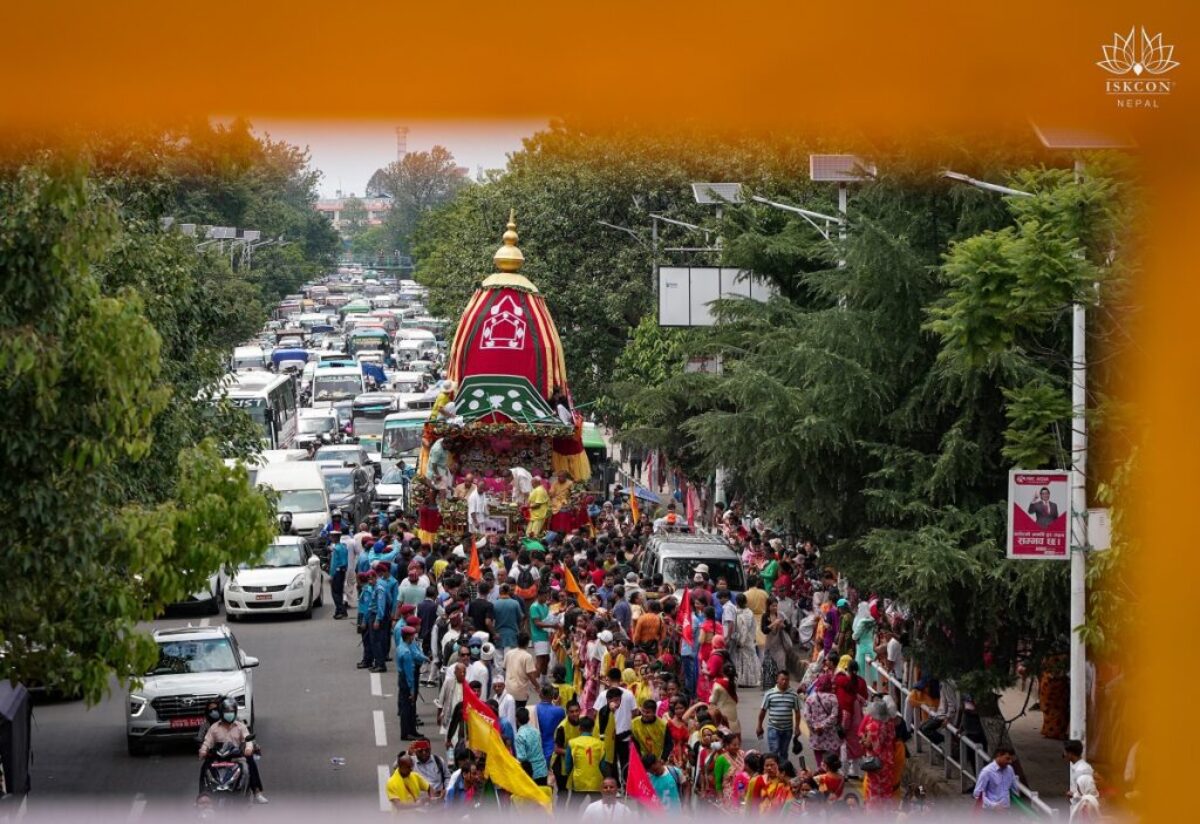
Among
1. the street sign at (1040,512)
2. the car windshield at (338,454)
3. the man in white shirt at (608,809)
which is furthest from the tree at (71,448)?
the car windshield at (338,454)

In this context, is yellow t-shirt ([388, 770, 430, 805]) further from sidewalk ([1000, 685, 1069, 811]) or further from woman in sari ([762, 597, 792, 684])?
woman in sari ([762, 597, 792, 684])

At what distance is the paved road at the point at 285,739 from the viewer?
16859 millimetres

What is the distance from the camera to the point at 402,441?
4403cm

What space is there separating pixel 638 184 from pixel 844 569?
22183 mm

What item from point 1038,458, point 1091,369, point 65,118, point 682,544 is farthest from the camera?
point 682,544

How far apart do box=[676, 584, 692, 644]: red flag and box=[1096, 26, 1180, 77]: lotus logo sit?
17.6m

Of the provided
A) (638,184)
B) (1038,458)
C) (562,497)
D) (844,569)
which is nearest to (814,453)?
(844,569)

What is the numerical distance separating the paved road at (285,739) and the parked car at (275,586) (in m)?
1.41

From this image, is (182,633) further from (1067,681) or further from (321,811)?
(321,811)

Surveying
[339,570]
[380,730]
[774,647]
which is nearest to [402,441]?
[339,570]

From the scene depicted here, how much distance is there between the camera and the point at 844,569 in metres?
18.8

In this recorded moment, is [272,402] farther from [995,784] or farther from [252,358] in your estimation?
[995,784]

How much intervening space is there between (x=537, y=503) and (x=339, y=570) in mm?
2978

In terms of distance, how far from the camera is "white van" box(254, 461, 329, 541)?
A: 32.6 meters
